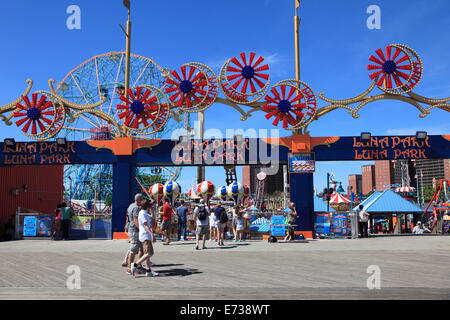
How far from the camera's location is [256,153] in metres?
20.5

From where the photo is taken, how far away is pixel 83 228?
20.6m

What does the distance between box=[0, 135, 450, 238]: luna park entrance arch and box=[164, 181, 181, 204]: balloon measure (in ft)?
3.73

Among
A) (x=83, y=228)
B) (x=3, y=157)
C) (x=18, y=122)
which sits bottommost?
(x=83, y=228)

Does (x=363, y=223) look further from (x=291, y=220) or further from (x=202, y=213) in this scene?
(x=202, y=213)

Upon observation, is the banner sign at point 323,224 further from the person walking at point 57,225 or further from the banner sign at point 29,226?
the banner sign at point 29,226

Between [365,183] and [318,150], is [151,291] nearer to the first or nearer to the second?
[318,150]

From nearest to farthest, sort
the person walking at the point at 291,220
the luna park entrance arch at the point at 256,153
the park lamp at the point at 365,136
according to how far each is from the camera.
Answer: the person walking at the point at 291,220, the luna park entrance arch at the point at 256,153, the park lamp at the point at 365,136

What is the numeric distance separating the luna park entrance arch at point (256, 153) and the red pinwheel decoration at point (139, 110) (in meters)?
1.01

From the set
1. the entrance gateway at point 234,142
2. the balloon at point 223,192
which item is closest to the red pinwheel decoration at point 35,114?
the entrance gateway at point 234,142

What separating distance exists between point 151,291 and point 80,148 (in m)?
15.6

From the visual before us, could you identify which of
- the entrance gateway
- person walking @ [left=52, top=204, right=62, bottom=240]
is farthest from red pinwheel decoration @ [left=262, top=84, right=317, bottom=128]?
person walking @ [left=52, top=204, right=62, bottom=240]

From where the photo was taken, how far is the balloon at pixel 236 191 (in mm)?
21078

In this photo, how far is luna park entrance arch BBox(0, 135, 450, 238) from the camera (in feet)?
66.0
